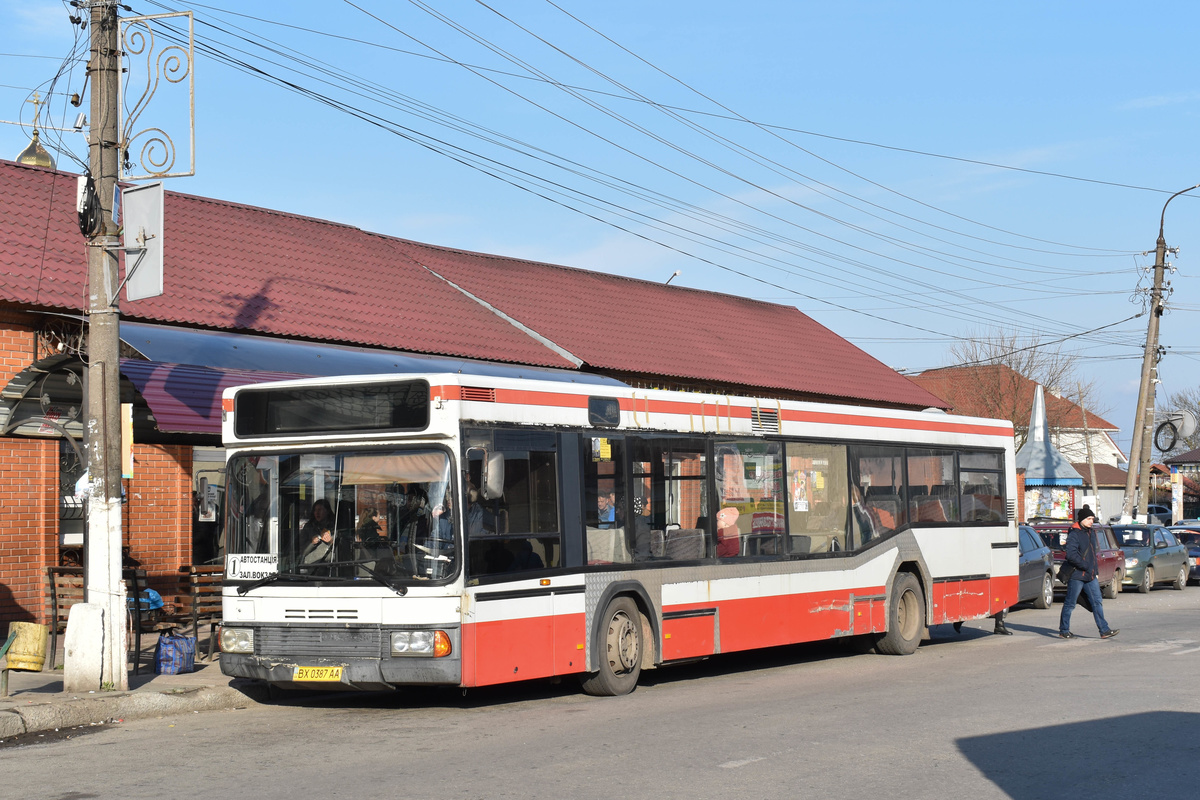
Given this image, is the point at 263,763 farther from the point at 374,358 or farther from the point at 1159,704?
the point at 374,358

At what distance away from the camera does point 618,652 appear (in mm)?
11703

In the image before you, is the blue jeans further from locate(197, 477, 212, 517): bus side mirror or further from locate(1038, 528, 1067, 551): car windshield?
locate(197, 477, 212, 517): bus side mirror

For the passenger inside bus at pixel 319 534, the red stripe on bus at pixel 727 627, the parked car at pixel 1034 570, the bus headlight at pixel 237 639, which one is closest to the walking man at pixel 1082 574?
the red stripe on bus at pixel 727 627

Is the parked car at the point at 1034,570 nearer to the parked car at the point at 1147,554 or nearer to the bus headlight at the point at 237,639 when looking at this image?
the parked car at the point at 1147,554

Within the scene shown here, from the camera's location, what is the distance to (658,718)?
1029cm

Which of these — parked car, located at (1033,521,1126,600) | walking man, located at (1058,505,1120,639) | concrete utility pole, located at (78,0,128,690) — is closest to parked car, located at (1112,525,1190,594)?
parked car, located at (1033,521,1126,600)

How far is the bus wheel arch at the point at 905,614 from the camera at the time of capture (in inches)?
606

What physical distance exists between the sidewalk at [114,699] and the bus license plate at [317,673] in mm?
1402

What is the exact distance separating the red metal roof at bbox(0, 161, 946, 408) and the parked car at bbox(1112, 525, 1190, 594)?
27.4ft

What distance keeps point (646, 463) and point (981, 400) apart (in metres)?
49.4

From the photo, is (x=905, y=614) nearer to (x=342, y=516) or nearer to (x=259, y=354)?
(x=342, y=516)

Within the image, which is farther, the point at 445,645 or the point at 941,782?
the point at 445,645

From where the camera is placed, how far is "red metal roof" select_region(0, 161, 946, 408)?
18.3 m

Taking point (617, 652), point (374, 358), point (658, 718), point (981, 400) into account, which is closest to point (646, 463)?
point (617, 652)
